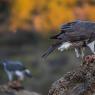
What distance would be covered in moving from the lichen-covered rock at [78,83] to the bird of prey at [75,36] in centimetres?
90

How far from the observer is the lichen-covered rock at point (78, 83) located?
7.25 metres

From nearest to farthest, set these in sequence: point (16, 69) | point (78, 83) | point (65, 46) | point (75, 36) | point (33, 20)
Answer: point (78, 83)
point (65, 46)
point (75, 36)
point (16, 69)
point (33, 20)

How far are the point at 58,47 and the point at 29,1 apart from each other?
22.7 metres

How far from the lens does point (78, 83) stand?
7602mm

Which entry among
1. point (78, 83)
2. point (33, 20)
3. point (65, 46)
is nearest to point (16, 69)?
point (65, 46)

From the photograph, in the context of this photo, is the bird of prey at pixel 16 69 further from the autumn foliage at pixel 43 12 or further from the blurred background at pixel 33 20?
the autumn foliage at pixel 43 12

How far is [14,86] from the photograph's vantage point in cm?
1286

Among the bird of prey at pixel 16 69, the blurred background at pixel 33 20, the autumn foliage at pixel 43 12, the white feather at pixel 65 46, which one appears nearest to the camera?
the white feather at pixel 65 46

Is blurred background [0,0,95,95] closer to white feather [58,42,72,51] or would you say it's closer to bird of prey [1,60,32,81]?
bird of prey [1,60,32,81]

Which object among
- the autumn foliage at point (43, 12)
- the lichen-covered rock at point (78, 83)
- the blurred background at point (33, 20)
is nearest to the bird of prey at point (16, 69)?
the lichen-covered rock at point (78, 83)

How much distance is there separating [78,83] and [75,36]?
1.44 meters

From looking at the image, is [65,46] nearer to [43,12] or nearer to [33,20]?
[33,20]

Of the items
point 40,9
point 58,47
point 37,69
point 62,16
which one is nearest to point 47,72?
point 37,69

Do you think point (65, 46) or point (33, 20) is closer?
point (65, 46)
